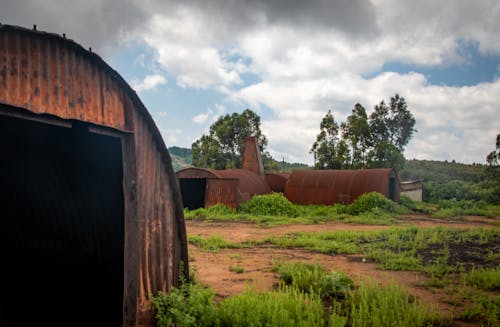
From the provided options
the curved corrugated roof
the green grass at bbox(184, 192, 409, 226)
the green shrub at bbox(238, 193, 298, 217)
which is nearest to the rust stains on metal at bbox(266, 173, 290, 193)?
the curved corrugated roof

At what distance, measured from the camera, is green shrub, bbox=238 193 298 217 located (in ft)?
73.6

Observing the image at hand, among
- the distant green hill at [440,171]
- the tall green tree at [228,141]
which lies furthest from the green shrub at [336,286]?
the distant green hill at [440,171]

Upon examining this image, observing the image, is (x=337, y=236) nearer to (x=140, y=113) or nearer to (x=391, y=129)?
(x=140, y=113)

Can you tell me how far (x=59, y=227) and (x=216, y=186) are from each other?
55.9 ft

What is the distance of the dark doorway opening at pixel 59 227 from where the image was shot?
604 centimetres

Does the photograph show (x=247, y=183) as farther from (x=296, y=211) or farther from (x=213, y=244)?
(x=213, y=244)

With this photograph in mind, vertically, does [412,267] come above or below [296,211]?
below

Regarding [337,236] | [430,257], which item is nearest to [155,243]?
[430,257]

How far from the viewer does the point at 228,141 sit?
43906 mm

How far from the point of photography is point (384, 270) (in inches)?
Result: 364

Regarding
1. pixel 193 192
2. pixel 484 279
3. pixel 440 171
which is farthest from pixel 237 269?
pixel 440 171

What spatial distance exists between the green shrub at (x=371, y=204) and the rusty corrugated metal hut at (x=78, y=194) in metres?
17.7

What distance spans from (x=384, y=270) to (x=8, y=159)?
853 centimetres

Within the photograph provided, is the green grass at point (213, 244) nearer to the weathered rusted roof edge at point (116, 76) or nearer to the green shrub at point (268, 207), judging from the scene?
the weathered rusted roof edge at point (116, 76)
